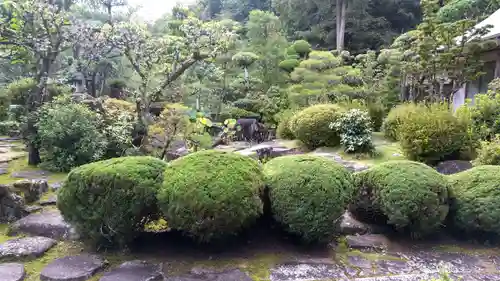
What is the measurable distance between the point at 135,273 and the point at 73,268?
465 mm

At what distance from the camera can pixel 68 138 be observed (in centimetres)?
537

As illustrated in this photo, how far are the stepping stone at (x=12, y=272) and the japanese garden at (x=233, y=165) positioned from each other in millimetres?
14

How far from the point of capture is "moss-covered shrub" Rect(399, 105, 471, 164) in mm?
5516

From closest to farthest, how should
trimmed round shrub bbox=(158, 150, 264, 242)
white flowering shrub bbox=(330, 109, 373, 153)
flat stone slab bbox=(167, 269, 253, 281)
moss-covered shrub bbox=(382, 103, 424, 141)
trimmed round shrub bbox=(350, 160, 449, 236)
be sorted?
flat stone slab bbox=(167, 269, 253, 281) < trimmed round shrub bbox=(158, 150, 264, 242) < trimmed round shrub bbox=(350, 160, 449, 236) < white flowering shrub bbox=(330, 109, 373, 153) < moss-covered shrub bbox=(382, 103, 424, 141)

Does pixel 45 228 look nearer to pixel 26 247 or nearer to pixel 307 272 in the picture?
pixel 26 247

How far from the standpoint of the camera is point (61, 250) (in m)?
3.05

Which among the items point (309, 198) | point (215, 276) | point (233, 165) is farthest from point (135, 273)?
point (309, 198)

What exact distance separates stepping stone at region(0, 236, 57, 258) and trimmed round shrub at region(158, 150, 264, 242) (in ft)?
3.53

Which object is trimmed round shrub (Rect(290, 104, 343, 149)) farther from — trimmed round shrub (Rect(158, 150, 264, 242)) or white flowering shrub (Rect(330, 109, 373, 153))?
trimmed round shrub (Rect(158, 150, 264, 242))

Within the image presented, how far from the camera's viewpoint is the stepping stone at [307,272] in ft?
8.89

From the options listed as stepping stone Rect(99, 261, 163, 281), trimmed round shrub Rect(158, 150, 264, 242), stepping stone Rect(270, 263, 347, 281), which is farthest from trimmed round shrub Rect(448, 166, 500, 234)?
stepping stone Rect(99, 261, 163, 281)

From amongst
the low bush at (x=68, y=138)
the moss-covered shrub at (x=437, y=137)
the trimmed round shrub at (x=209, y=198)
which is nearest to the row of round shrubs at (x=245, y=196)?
the trimmed round shrub at (x=209, y=198)

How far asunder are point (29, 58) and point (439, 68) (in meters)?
8.77

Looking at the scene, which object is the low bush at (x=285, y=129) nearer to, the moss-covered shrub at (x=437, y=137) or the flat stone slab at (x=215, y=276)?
the moss-covered shrub at (x=437, y=137)
